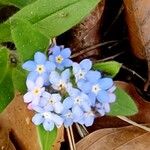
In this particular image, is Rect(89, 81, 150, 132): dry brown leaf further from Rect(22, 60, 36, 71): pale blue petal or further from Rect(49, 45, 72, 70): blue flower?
Rect(22, 60, 36, 71): pale blue petal

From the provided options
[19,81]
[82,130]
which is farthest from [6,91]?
[82,130]

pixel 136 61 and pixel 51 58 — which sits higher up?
pixel 51 58

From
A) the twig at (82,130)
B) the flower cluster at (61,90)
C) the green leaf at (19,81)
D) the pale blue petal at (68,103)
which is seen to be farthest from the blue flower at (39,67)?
the twig at (82,130)

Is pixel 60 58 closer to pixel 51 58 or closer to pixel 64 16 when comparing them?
pixel 51 58

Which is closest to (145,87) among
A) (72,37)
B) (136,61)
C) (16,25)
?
(136,61)

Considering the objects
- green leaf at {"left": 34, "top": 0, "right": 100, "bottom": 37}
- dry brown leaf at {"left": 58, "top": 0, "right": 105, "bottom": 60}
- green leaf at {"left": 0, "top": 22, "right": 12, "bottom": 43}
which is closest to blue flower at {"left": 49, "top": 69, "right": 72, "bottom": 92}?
green leaf at {"left": 34, "top": 0, "right": 100, "bottom": 37}

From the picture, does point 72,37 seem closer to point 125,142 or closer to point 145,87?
point 145,87
